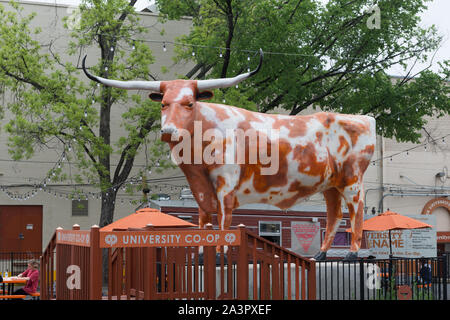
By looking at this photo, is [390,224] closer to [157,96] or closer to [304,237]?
[304,237]

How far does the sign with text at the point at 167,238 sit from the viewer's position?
758 centimetres

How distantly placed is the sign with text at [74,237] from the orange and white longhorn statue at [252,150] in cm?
179

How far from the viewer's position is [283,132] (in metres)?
10.3

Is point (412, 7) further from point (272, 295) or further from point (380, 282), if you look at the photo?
point (272, 295)

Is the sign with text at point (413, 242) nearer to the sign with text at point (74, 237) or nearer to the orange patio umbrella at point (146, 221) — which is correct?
the orange patio umbrella at point (146, 221)

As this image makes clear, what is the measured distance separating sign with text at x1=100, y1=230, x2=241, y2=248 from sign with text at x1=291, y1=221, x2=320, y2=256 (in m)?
13.8

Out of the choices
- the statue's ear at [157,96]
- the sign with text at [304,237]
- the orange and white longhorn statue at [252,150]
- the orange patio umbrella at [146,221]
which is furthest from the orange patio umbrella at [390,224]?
the statue's ear at [157,96]

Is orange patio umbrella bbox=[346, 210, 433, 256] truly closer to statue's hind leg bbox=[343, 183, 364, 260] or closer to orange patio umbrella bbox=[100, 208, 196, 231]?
orange patio umbrella bbox=[100, 208, 196, 231]

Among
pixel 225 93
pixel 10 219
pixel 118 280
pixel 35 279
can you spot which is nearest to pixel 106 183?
pixel 225 93

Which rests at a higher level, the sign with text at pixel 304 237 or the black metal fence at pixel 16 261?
the sign with text at pixel 304 237

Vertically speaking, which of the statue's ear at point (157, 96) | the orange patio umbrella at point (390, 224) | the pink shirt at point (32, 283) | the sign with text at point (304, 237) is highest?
the statue's ear at point (157, 96)

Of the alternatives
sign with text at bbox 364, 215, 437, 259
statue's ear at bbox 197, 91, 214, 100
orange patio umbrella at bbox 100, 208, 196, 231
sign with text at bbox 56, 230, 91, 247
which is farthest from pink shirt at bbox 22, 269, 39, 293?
sign with text at bbox 364, 215, 437, 259

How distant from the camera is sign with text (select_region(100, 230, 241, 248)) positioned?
24.9ft
